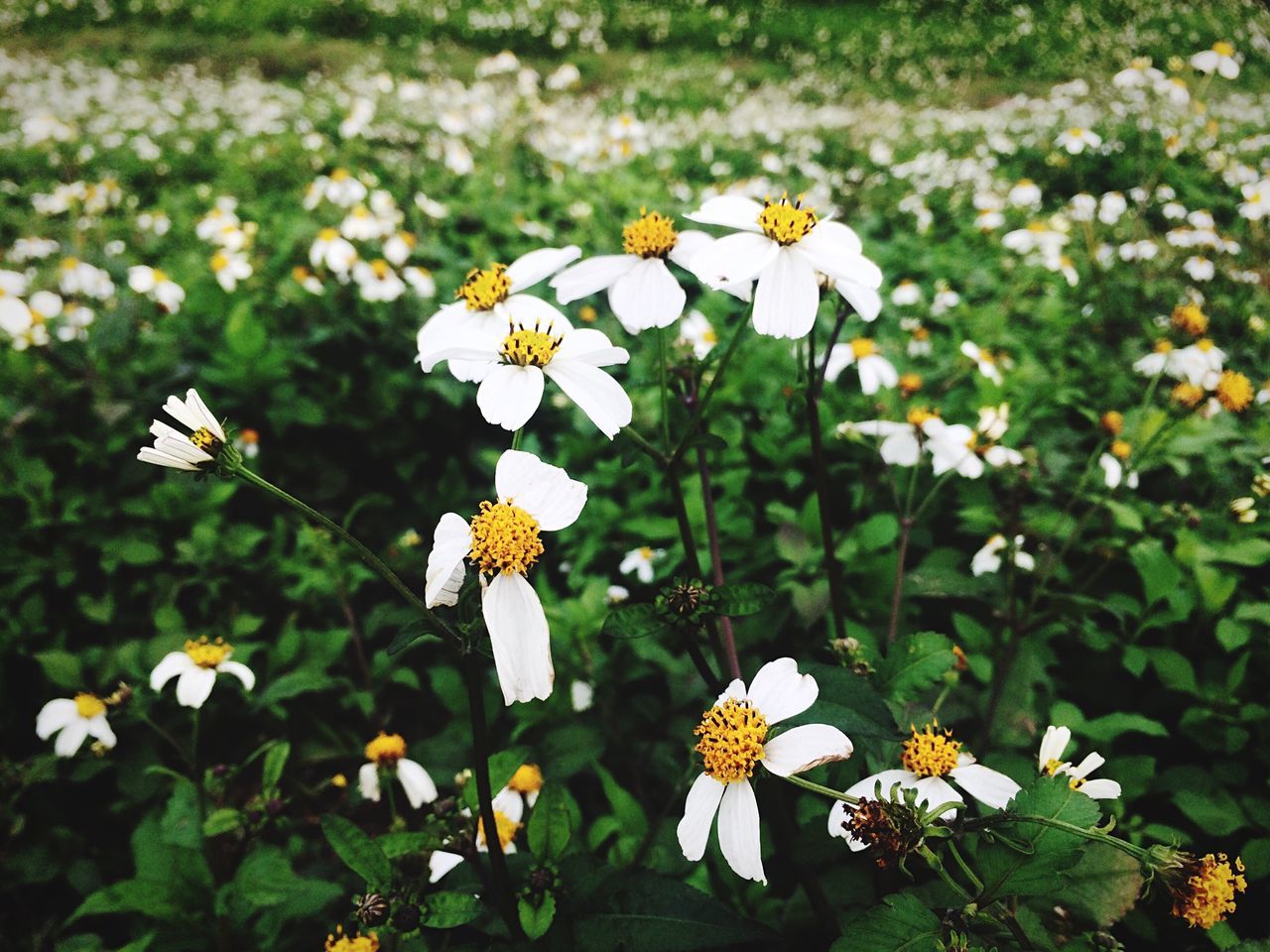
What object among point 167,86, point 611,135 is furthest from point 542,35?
point 611,135

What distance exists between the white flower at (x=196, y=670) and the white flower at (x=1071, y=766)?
1.23 metres

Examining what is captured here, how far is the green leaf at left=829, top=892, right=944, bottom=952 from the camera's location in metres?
0.71

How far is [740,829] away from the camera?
0.75 metres

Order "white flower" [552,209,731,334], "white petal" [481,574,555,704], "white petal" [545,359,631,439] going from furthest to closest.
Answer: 1. "white flower" [552,209,731,334]
2. "white petal" [545,359,631,439]
3. "white petal" [481,574,555,704]

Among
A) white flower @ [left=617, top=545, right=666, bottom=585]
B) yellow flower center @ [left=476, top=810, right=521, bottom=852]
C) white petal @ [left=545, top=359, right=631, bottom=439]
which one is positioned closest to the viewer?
white petal @ [left=545, top=359, right=631, bottom=439]

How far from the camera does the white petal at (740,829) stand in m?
0.73

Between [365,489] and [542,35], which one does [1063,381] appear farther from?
[542,35]

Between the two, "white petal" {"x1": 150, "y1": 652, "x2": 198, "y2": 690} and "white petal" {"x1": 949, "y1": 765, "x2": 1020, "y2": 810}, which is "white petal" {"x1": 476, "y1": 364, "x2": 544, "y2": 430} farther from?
"white petal" {"x1": 150, "y1": 652, "x2": 198, "y2": 690}

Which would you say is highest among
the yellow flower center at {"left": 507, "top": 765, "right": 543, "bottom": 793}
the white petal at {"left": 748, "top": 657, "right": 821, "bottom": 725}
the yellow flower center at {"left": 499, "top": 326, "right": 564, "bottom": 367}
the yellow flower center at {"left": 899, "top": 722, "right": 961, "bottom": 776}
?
Answer: the yellow flower center at {"left": 499, "top": 326, "right": 564, "bottom": 367}

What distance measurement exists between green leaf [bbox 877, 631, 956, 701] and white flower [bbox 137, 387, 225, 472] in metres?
0.92

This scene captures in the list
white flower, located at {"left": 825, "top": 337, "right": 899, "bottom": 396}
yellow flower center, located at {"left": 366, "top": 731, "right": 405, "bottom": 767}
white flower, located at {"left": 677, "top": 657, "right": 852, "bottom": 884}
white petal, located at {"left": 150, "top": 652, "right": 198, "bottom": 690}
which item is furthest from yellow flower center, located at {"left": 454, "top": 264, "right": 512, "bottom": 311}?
white flower, located at {"left": 825, "top": 337, "right": 899, "bottom": 396}

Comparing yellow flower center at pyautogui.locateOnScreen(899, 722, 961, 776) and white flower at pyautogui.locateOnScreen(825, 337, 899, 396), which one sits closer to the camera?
yellow flower center at pyautogui.locateOnScreen(899, 722, 961, 776)

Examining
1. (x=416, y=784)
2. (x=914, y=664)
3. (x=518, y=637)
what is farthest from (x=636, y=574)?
(x=518, y=637)

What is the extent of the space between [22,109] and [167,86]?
1.83m
